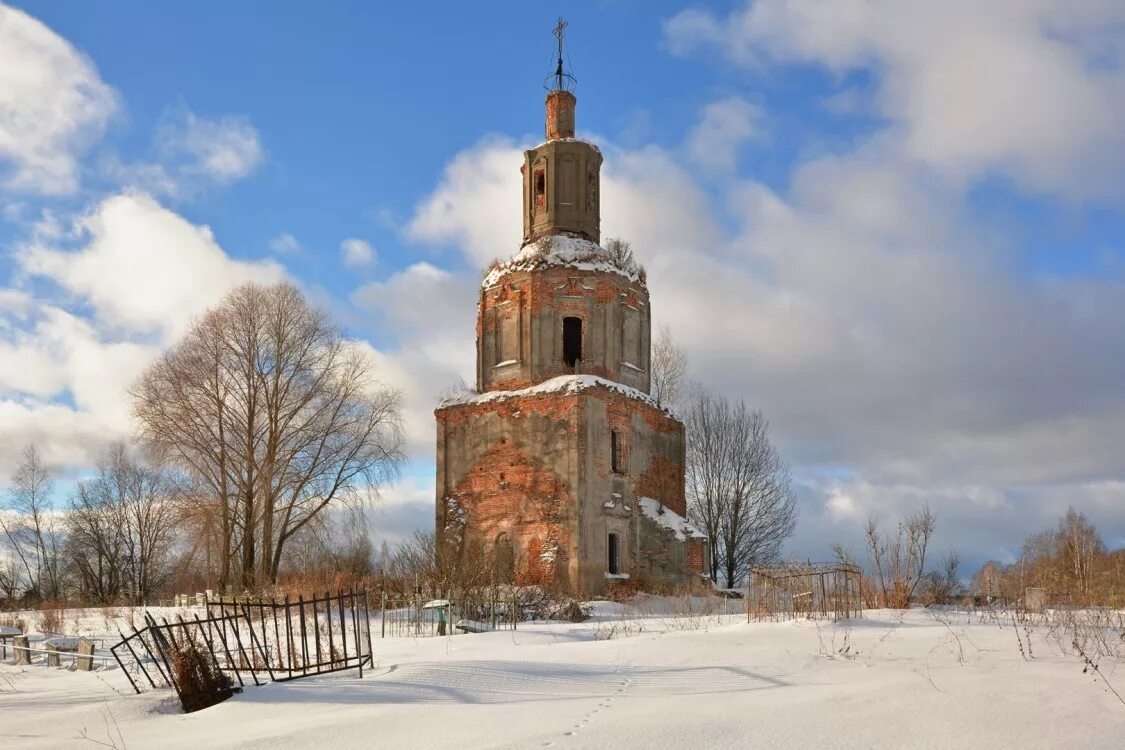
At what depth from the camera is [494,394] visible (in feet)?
98.2

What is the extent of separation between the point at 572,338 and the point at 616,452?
13.1 feet

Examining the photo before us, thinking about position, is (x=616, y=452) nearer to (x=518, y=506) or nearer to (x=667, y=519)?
(x=667, y=519)

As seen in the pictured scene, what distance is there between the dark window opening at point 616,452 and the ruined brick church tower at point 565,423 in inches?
1.7

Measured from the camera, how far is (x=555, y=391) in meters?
28.7

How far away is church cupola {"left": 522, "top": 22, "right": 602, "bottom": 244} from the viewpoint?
32062 mm

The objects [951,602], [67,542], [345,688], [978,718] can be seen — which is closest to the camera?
[978,718]

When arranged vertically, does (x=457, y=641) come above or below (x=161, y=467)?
below

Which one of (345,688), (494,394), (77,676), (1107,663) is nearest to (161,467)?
(494,394)

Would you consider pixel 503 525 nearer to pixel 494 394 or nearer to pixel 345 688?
pixel 494 394

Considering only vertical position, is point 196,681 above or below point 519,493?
below

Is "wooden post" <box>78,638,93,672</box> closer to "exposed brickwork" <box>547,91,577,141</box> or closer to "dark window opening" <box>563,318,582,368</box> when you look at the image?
"dark window opening" <box>563,318,582,368</box>

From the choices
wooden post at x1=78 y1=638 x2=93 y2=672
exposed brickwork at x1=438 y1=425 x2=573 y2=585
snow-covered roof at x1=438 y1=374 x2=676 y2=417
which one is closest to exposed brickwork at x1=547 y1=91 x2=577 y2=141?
snow-covered roof at x1=438 y1=374 x2=676 y2=417

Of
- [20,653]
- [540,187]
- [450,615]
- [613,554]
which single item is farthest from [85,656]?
[540,187]

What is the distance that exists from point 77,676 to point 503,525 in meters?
15.5
